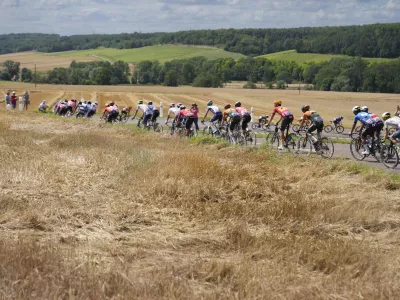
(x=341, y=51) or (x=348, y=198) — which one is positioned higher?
(x=341, y=51)

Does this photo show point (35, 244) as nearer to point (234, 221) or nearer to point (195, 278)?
point (195, 278)

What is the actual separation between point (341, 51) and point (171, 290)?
479 feet

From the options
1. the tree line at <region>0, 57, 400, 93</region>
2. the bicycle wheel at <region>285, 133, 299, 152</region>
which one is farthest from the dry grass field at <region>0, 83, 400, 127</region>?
the bicycle wheel at <region>285, 133, 299, 152</region>

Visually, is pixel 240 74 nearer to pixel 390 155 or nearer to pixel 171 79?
pixel 171 79

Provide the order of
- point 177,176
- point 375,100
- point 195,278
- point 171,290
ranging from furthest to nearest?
1. point 375,100
2. point 177,176
3. point 195,278
4. point 171,290

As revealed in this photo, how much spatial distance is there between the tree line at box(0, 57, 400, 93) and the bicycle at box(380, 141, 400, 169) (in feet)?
268

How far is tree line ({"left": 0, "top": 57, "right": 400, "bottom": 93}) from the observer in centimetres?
9606

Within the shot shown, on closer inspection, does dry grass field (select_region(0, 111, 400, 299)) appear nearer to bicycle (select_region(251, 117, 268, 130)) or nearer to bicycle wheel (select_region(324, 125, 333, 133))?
bicycle wheel (select_region(324, 125, 333, 133))

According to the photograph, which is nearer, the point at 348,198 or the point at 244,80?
the point at 348,198

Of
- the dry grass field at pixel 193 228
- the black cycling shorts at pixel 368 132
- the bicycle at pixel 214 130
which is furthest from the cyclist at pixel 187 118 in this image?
the dry grass field at pixel 193 228

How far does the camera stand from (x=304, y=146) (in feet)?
55.4

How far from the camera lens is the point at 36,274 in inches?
188

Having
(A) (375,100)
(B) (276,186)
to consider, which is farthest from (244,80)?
(B) (276,186)

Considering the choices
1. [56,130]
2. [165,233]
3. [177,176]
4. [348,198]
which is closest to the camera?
[165,233]
